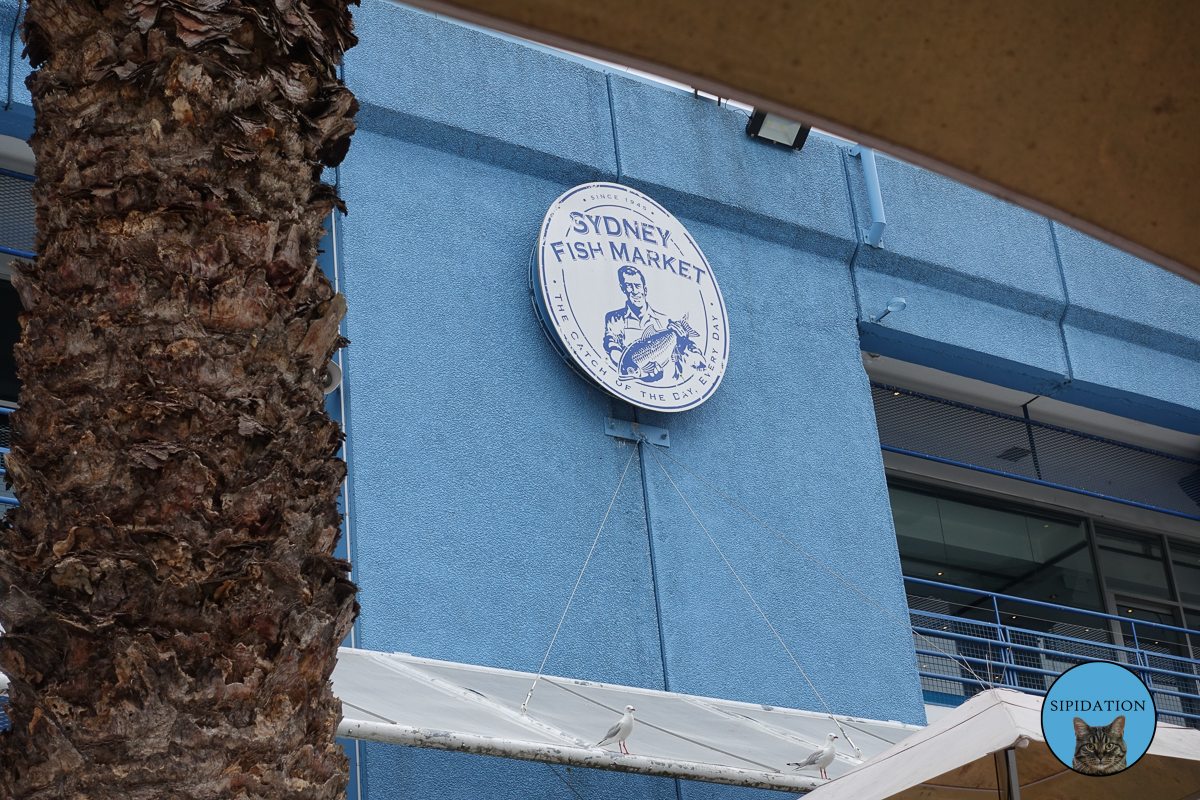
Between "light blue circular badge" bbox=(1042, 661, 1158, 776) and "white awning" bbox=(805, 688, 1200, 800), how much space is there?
0.14 m

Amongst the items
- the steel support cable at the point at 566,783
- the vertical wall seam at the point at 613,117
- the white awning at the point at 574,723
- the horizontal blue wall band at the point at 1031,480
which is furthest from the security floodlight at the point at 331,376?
the horizontal blue wall band at the point at 1031,480

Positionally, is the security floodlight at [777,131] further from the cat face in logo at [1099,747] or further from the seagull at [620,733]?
the cat face in logo at [1099,747]

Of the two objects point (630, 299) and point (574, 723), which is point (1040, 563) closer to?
point (630, 299)

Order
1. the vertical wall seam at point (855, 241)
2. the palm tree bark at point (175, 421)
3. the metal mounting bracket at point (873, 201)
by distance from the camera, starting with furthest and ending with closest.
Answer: the metal mounting bracket at point (873, 201)
the vertical wall seam at point (855, 241)
the palm tree bark at point (175, 421)

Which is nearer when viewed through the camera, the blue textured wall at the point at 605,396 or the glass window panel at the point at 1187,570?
the blue textured wall at the point at 605,396

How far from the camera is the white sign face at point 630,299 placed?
896 centimetres

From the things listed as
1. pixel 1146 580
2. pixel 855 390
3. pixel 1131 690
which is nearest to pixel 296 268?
pixel 1131 690

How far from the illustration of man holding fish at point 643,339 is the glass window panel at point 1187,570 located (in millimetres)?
8296

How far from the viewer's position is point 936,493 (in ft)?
42.5

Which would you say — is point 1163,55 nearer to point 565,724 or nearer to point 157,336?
point 157,336

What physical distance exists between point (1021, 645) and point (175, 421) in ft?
31.6

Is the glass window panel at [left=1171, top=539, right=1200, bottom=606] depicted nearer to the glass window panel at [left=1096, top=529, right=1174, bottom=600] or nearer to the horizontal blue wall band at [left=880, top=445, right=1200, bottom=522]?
the glass window panel at [left=1096, top=529, right=1174, bottom=600]

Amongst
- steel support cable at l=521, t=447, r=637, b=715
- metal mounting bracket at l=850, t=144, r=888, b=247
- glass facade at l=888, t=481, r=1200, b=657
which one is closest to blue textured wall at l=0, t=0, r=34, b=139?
steel support cable at l=521, t=447, r=637, b=715

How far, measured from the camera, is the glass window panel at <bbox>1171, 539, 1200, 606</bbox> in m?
14.5
